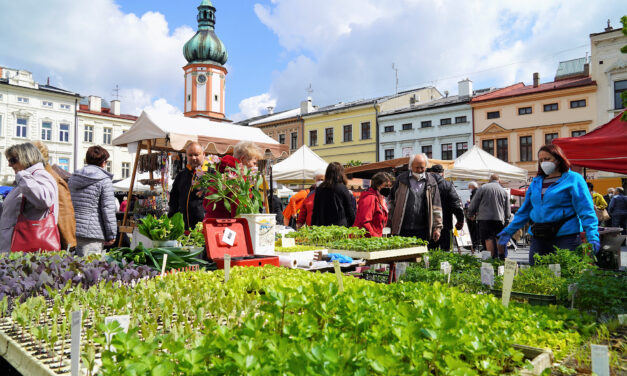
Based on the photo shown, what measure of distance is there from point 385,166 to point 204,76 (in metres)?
31.5

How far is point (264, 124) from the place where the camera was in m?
40.5

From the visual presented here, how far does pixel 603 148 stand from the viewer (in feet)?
16.6

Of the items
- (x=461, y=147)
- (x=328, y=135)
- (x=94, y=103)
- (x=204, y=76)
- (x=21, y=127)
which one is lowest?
(x=461, y=147)

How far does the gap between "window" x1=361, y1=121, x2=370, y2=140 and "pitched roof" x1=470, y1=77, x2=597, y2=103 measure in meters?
8.01

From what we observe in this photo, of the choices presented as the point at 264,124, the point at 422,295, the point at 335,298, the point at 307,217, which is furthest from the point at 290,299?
the point at 264,124

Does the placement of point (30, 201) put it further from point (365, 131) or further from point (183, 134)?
point (365, 131)

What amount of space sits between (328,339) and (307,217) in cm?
548

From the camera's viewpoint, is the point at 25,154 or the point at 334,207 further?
the point at 334,207

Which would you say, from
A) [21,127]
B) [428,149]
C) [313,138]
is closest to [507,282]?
[428,149]

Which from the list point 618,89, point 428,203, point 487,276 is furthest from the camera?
point 618,89

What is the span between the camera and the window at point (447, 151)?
29750 millimetres

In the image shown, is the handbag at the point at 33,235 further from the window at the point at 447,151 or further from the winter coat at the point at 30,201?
the window at the point at 447,151

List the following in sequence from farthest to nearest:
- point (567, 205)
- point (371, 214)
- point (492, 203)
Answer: point (492, 203) < point (371, 214) < point (567, 205)

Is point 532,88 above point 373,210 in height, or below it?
above
